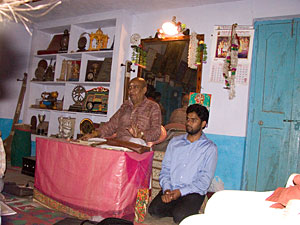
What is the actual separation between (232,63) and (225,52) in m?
0.28

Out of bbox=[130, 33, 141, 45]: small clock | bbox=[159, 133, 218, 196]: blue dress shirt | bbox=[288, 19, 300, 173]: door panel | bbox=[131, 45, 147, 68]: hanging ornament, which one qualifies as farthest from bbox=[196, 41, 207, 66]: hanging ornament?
bbox=[159, 133, 218, 196]: blue dress shirt

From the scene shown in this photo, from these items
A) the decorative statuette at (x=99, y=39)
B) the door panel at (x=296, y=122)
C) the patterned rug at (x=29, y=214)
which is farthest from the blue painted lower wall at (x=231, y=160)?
the decorative statuette at (x=99, y=39)

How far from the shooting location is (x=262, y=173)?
12.3ft

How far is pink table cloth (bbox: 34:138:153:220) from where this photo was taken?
8.27 feet

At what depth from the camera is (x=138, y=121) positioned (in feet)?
10.9

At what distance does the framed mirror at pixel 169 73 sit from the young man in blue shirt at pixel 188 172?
1.38 meters

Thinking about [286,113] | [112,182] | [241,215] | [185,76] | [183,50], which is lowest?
[112,182]

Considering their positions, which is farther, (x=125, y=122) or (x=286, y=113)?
(x=286, y=113)

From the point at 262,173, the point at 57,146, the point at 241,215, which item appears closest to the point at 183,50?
the point at 262,173

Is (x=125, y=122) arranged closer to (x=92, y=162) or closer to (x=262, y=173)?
(x=92, y=162)

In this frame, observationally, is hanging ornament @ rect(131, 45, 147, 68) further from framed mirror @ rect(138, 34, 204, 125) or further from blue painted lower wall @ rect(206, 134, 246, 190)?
blue painted lower wall @ rect(206, 134, 246, 190)

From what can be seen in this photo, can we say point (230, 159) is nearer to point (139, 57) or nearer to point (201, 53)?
point (201, 53)

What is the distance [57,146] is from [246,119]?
2419 millimetres

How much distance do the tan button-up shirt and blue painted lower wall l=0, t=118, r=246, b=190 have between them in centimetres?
119
